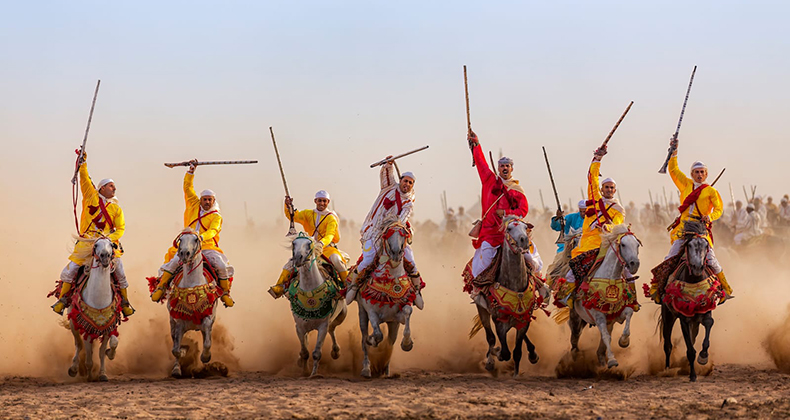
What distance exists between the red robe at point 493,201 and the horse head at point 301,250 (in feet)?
8.05

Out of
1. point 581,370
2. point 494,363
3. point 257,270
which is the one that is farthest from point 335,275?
point 257,270

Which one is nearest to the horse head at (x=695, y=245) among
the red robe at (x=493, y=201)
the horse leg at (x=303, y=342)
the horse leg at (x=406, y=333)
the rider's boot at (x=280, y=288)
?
the red robe at (x=493, y=201)

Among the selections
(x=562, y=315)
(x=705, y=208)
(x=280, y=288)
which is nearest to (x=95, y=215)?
(x=280, y=288)

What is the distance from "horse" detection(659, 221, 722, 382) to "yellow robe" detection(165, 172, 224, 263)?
6653 millimetres

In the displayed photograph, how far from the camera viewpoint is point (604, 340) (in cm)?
1228

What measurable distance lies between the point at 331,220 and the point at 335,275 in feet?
3.14

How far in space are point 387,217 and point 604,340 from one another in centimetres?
344

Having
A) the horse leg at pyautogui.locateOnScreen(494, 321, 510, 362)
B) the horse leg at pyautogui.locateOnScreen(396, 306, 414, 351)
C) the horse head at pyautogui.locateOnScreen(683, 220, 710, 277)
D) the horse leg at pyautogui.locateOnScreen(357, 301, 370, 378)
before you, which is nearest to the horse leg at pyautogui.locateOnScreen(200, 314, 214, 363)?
the horse leg at pyautogui.locateOnScreen(357, 301, 370, 378)

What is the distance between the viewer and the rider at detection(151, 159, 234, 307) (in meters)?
12.9

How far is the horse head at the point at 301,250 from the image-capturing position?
40.2 feet

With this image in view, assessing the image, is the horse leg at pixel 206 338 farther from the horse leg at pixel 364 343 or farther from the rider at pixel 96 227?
the horse leg at pixel 364 343

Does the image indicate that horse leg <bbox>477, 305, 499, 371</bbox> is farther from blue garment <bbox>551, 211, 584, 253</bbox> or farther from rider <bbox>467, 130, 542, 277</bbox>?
blue garment <bbox>551, 211, 584, 253</bbox>

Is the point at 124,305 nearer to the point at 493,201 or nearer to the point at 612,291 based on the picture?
the point at 493,201

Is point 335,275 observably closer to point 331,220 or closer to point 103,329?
point 331,220
